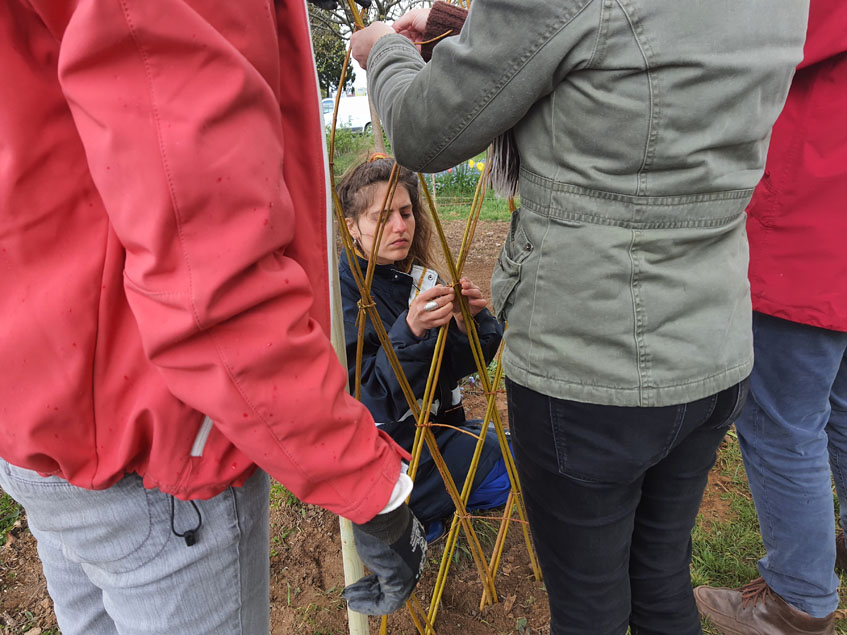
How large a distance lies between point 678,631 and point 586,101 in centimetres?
103

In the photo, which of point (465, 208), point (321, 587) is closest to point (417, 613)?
point (321, 587)

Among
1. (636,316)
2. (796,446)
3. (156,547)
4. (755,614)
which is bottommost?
(755,614)

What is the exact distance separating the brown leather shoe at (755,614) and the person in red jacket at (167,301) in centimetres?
126

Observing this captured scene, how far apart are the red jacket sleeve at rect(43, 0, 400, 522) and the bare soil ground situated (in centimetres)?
129

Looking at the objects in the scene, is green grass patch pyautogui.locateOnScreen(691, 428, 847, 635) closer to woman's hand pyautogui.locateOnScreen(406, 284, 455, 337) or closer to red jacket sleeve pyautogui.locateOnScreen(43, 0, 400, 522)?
woman's hand pyautogui.locateOnScreen(406, 284, 455, 337)

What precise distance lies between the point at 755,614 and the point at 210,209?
68.1 inches

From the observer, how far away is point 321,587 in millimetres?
1917

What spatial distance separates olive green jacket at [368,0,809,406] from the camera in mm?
759

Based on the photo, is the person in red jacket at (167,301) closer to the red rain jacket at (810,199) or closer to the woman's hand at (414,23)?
the woman's hand at (414,23)

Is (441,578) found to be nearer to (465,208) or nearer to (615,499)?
(615,499)

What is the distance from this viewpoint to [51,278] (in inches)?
26.0

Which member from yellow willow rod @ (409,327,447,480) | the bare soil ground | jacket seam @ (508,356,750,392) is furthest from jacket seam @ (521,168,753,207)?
the bare soil ground

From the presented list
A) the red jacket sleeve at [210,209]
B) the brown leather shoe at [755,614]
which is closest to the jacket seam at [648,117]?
the red jacket sleeve at [210,209]

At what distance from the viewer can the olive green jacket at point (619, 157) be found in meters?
0.76
